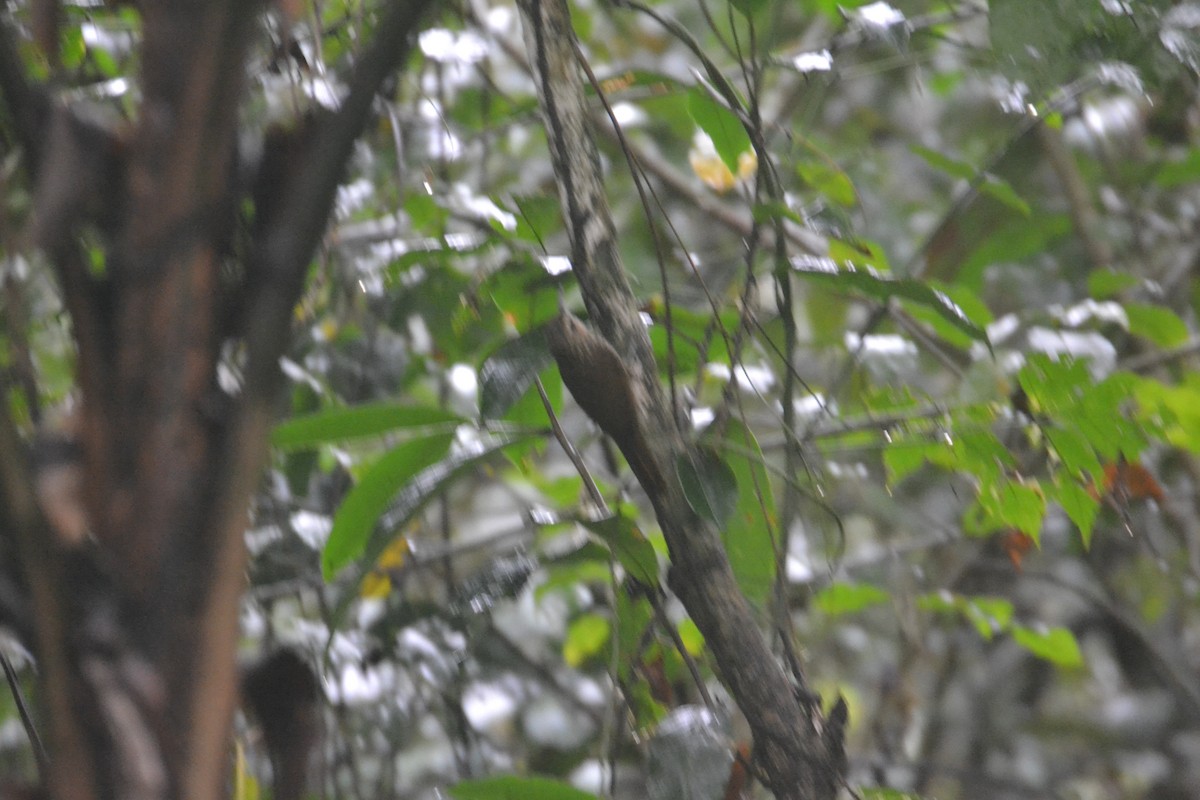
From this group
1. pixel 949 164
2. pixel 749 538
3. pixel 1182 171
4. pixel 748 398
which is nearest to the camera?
pixel 749 538

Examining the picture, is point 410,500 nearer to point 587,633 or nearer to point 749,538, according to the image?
point 749,538

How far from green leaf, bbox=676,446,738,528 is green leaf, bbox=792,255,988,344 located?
0.43 feet

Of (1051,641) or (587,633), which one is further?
(587,633)

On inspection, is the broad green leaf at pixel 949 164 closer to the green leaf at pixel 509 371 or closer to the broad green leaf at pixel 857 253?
the broad green leaf at pixel 857 253

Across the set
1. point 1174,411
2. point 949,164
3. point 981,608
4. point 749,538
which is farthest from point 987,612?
point 749,538

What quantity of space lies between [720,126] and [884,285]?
206 mm

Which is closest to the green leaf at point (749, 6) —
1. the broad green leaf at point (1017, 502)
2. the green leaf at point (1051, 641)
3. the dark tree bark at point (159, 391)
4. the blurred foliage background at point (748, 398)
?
the blurred foliage background at point (748, 398)

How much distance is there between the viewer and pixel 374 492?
61 cm

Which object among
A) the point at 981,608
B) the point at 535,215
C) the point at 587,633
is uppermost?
the point at 535,215

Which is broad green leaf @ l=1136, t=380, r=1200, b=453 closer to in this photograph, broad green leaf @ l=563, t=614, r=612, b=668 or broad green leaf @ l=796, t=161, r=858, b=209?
broad green leaf @ l=796, t=161, r=858, b=209

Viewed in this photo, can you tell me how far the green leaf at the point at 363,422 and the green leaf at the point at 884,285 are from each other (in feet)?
0.70

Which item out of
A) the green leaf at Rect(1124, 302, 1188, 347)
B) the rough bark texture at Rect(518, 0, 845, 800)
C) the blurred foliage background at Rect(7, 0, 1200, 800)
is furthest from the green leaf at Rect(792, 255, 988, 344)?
the green leaf at Rect(1124, 302, 1188, 347)

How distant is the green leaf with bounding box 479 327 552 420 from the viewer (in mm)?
554

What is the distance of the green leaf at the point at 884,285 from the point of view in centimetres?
57
